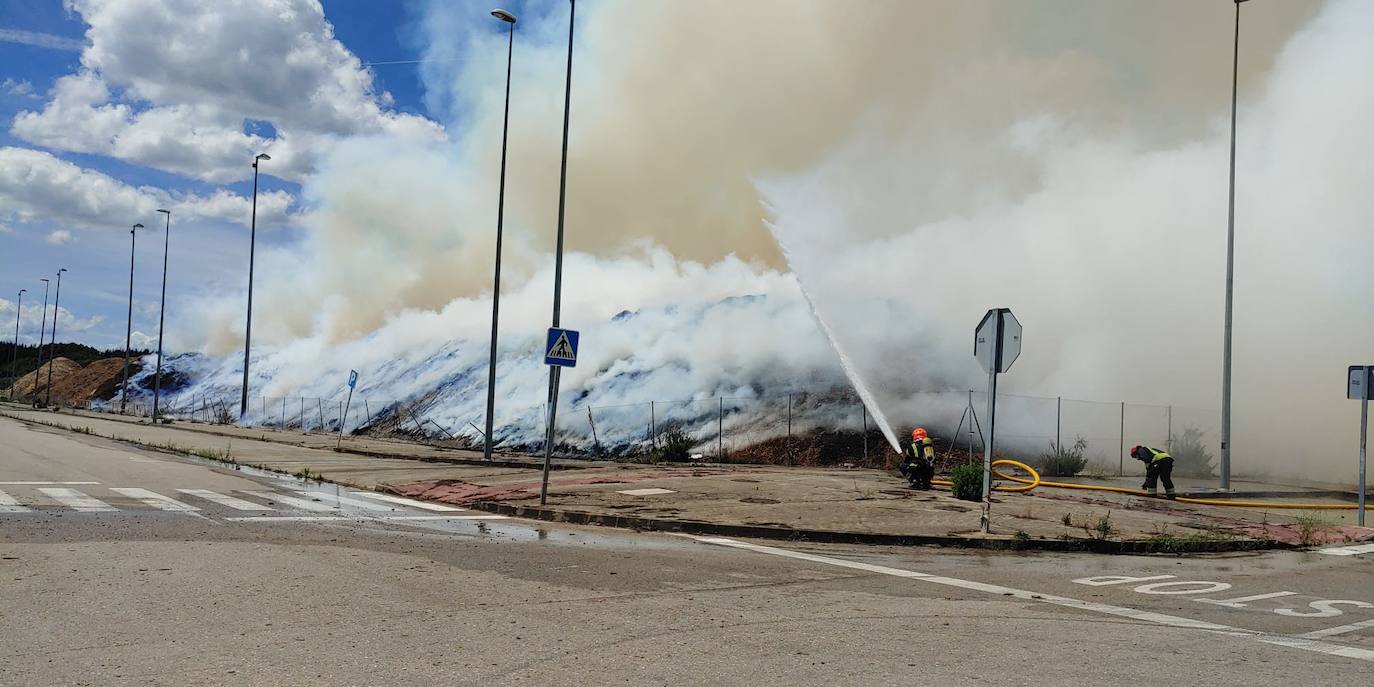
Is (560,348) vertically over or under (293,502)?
over

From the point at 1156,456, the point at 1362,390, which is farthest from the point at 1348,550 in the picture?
the point at 1156,456

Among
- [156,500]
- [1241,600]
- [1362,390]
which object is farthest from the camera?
[1362,390]

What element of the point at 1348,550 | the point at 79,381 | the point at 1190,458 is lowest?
the point at 1348,550

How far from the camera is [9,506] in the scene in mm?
12094

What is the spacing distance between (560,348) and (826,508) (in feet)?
14.9

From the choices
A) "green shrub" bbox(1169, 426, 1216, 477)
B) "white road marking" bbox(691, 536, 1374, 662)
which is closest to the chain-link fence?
"green shrub" bbox(1169, 426, 1216, 477)

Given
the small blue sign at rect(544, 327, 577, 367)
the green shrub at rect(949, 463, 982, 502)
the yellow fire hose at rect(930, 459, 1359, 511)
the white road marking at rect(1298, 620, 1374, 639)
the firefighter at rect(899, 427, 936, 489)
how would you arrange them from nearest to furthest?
the white road marking at rect(1298, 620, 1374, 639) → the small blue sign at rect(544, 327, 577, 367) → the green shrub at rect(949, 463, 982, 502) → the firefighter at rect(899, 427, 936, 489) → the yellow fire hose at rect(930, 459, 1359, 511)

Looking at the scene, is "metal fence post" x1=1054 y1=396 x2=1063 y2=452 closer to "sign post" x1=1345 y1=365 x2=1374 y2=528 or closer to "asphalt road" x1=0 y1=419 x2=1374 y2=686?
"sign post" x1=1345 y1=365 x2=1374 y2=528

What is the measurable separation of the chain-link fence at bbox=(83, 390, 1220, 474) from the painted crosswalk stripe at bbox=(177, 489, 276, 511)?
527 inches

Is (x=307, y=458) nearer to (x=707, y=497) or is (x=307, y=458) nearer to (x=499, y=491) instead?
(x=499, y=491)

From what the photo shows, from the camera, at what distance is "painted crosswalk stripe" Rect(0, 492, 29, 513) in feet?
38.3

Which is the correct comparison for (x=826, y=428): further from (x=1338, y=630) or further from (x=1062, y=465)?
(x=1338, y=630)

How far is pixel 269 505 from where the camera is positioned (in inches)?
531

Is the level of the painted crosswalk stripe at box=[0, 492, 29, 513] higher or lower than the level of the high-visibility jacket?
lower
